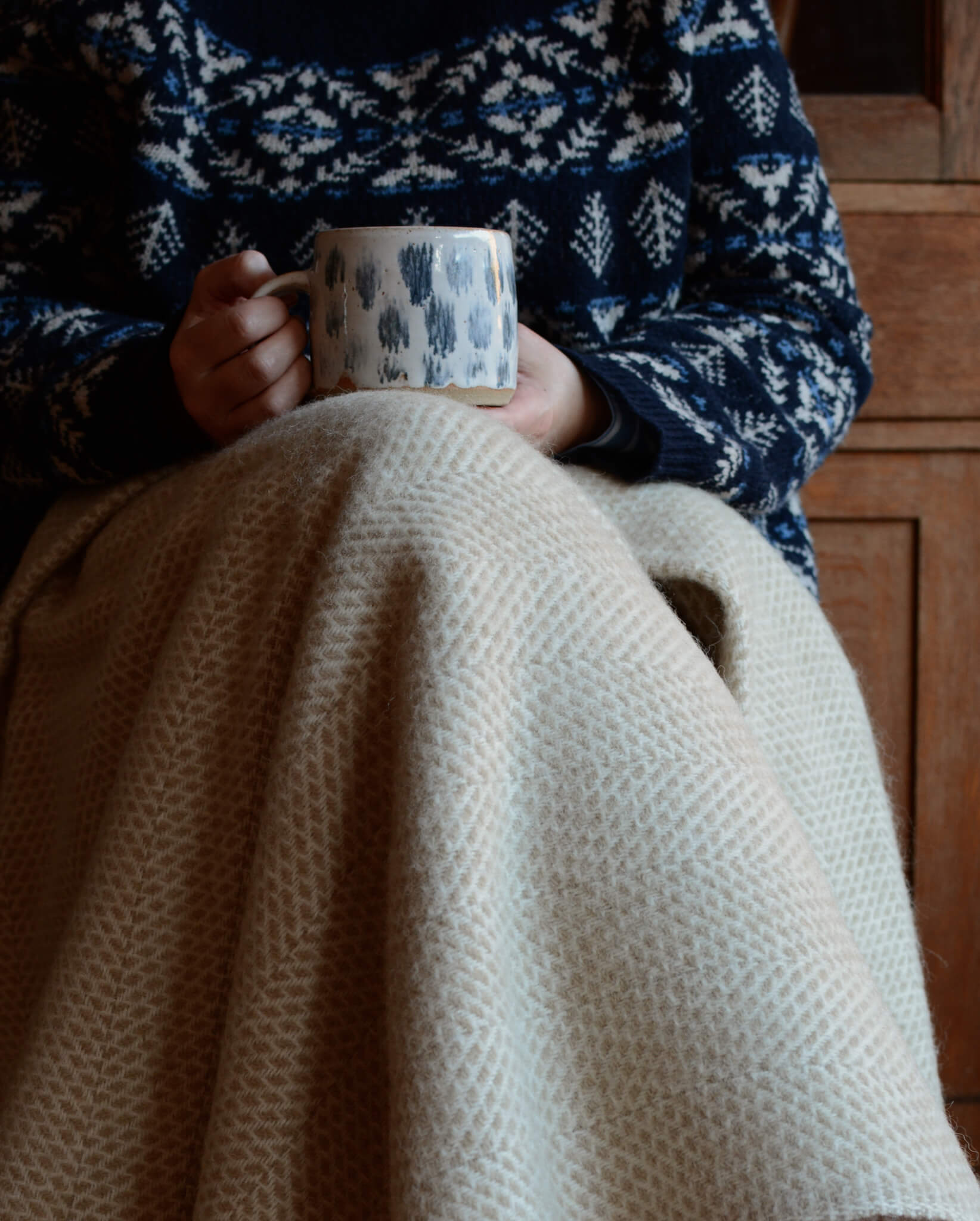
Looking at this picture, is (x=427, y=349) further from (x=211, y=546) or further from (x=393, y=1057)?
(x=393, y=1057)

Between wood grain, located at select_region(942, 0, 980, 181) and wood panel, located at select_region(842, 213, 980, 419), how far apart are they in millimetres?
48

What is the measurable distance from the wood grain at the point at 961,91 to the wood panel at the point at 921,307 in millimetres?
48

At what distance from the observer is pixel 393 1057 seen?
0.35m

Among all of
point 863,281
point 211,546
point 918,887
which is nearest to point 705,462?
point 211,546

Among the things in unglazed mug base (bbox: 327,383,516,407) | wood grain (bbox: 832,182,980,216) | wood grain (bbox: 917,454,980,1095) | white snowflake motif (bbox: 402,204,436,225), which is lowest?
wood grain (bbox: 917,454,980,1095)

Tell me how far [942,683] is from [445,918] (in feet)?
2.67

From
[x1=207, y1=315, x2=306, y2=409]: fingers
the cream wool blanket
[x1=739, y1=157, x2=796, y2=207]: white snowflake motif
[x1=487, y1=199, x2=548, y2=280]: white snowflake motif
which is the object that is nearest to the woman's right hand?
[x1=207, y1=315, x2=306, y2=409]: fingers

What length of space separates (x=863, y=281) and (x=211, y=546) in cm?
75

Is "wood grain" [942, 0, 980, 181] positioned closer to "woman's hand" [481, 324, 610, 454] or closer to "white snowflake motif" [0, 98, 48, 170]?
"woman's hand" [481, 324, 610, 454]

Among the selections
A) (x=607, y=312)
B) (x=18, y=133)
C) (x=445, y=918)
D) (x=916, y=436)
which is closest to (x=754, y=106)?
(x=607, y=312)

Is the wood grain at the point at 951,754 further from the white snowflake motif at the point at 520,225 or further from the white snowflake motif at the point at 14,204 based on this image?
the white snowflake motif at the point at 14,204

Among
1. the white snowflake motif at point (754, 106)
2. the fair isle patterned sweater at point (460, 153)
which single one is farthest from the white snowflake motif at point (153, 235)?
the white snowflake motif at point (754, 106)

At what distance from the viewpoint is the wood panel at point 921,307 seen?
3.22 feet

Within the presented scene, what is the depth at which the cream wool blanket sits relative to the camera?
34 centimetres
